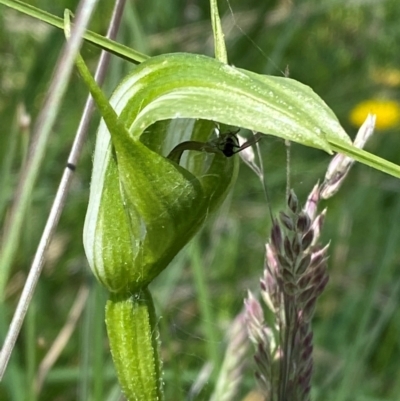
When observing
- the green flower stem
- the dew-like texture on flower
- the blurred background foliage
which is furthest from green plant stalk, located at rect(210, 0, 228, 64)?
the dew-like texture on flower

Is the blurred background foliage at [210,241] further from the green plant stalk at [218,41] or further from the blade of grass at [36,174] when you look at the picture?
the green plant stalk at [218,41]

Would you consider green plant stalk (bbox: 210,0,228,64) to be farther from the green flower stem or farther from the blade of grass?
the green flower stem

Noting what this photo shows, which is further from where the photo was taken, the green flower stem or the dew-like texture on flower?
the dew-like texture on flower

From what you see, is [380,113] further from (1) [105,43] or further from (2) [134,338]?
(2) [134,338]

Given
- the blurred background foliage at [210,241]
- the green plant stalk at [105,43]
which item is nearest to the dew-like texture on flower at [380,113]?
the blurred background foliage at [210,241]

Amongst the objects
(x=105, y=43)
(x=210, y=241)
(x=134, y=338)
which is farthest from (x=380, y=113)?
(x=134, y=338)
